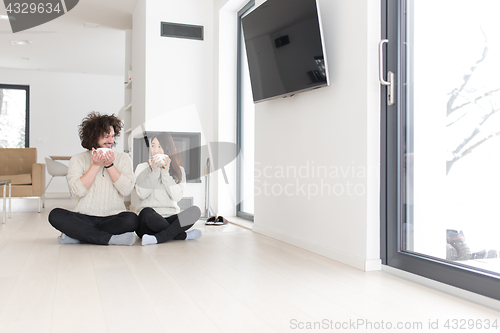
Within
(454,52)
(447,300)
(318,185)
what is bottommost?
(447,300)

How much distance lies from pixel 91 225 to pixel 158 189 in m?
0.51

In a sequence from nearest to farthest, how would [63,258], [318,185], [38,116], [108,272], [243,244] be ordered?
[108,272], [63,258], [318,185], [243,244], [38,116]

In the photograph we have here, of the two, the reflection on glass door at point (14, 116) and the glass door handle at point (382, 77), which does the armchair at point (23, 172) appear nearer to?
the reflection on glass door at point (14, 116)

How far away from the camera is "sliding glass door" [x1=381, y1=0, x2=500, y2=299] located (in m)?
1.70

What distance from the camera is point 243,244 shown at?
9.77ft

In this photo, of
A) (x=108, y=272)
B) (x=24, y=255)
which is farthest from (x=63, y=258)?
(x=108, y=272)

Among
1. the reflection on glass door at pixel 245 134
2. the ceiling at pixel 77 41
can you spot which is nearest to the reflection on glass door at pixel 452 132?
the reflection on glass door at pixel 245 134

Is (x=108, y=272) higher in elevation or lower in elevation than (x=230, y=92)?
lower

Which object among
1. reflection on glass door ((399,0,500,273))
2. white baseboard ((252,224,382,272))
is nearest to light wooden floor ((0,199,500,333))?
white baseboard ((252,224,382,272))

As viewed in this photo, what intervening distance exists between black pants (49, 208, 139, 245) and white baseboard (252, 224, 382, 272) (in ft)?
3.41

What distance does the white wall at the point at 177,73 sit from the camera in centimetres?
447

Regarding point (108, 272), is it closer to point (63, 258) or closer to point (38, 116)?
point (63, 258)

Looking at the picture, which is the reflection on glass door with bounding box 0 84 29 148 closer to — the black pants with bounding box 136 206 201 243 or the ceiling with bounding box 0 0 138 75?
the ceiling with bounding box 0 0 138 75

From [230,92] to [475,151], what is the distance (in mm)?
3149
